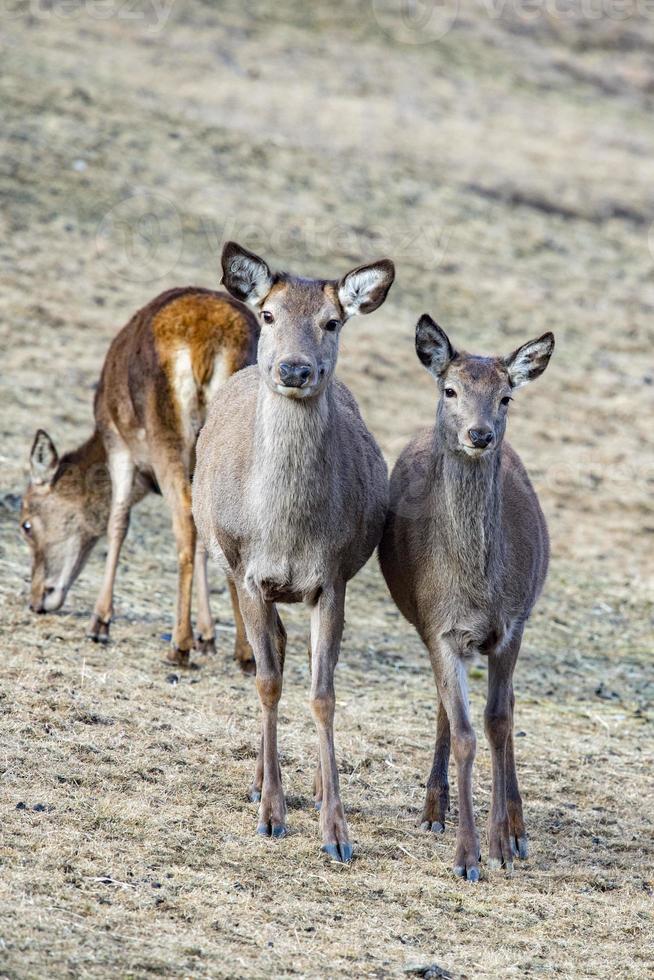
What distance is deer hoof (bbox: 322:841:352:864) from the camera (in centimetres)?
677

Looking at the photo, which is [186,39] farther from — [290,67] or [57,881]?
[57,881]

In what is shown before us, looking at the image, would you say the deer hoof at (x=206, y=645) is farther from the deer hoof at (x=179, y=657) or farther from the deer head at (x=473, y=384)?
the deer head at (x=473, y=384)

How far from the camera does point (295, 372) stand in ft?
22.3

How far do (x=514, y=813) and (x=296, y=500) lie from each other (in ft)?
6.54

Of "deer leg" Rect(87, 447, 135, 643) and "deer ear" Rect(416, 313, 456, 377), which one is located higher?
"deer ear" Rect(416, 313, 456, 377)

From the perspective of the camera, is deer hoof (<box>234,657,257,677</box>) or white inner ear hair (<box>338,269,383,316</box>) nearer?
white inner ear hair (<box>338,269,383,316</box>)

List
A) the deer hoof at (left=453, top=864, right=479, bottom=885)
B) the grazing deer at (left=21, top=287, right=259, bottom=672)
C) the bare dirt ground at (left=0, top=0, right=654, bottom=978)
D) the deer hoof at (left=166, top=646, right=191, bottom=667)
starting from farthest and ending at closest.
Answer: the grazing deer at (left=21, top=287, right=259, bottom=672), the deer hoof at (left=166, top=646, right=191, bottom=667), the deer hoof at (left=453, top=864, right=479, bottom=885), the bare dirt ground at (left=0, top=0, right=654, bottom=978)

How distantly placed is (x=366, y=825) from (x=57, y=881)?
1.97 meters

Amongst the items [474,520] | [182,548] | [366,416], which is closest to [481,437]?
[474,520]

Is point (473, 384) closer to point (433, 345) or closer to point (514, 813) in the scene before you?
point (433, 345)

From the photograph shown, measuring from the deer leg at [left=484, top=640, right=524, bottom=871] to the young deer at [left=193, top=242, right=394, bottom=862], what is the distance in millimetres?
770

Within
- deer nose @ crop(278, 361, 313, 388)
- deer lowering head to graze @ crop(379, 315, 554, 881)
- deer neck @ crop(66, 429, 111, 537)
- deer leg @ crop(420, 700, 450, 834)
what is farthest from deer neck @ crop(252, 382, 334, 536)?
deer neck @ crop(66, 429, 111, 537)

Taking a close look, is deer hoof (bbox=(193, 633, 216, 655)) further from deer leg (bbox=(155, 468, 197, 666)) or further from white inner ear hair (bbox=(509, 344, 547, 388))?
white inner ear hair (bbox=(509, 344, 547, 388))

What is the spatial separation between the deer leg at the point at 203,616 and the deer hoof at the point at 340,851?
144 inches
